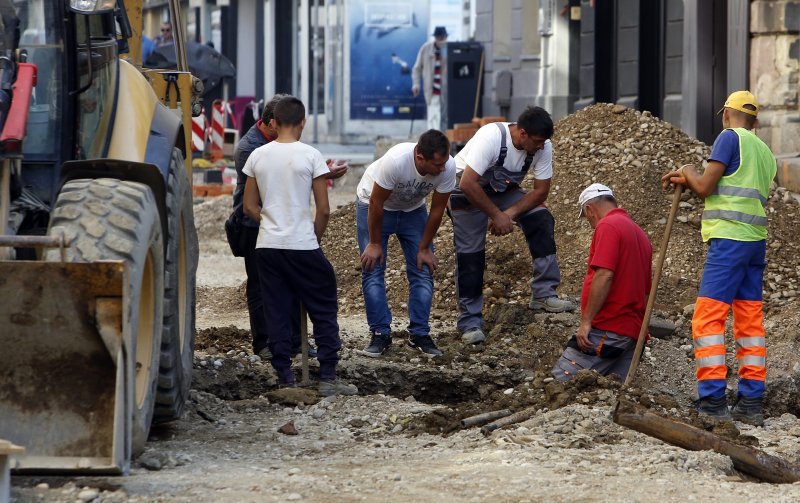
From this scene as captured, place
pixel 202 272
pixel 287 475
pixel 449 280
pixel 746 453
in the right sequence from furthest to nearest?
pixel 202 272 → pixel 449 280 → pixel 746 453 → pixel 287 475

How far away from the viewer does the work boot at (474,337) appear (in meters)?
9.16

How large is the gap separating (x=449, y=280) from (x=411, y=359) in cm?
217

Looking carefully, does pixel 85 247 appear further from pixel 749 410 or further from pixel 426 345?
pixel 426 345

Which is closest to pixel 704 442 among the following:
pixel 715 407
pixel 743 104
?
pixel 715 407

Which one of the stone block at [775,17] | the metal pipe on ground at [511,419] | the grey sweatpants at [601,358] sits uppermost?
the stone block at [775,17]

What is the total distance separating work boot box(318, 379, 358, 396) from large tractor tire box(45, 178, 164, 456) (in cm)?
184

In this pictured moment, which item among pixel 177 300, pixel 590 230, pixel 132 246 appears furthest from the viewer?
pixel 590 230

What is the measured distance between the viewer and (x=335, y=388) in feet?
24.4

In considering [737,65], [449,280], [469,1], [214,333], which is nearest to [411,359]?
[214,333]

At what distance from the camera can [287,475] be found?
17.6 feet

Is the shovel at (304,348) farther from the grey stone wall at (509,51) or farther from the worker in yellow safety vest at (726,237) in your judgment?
the grey stone wall at (509,51)

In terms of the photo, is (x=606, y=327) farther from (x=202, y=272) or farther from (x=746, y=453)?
Answer: (x=202, y=272)

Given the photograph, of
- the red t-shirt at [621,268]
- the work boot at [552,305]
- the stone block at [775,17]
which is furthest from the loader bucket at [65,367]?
the stone block at [775,17]

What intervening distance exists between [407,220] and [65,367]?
13.8ft
